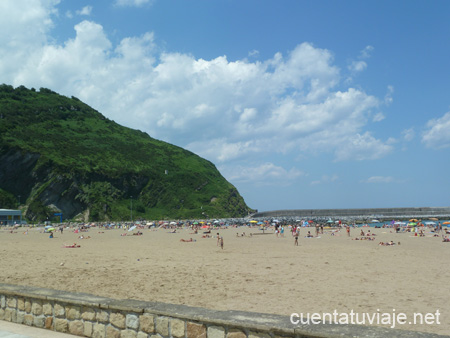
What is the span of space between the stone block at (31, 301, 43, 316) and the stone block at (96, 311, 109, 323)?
114 cm

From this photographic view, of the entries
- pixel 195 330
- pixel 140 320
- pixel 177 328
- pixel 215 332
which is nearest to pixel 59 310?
pixel 140 320

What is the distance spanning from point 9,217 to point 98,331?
68879mm

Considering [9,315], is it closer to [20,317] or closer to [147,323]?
[20,317]

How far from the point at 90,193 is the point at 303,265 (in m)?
72.0

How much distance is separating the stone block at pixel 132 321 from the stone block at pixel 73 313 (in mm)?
863

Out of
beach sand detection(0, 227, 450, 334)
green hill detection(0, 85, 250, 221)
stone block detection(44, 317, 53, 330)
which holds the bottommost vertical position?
beach sand detection(0, 227, 450, 334)

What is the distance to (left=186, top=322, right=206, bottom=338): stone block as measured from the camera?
4246mm

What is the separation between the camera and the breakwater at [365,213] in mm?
105119

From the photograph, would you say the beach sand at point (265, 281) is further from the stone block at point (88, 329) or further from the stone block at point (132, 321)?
the stone block at point (132, 321)

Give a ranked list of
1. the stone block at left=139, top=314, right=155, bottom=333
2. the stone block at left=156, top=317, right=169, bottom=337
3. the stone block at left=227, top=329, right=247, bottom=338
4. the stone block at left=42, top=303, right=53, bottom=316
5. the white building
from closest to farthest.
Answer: the stone block at left=227, top=329, right=247, bottom=338
the stone block at left=156, top=317, right=169, bottom=337
the stone block at left=139, top=314, right=155, bottom=333
the stone block at left=42, top=303, right=53, bottom=316
the white building

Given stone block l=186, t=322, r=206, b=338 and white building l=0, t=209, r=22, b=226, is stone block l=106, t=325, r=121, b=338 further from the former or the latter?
white building l=0, t=209, r=22, b=226

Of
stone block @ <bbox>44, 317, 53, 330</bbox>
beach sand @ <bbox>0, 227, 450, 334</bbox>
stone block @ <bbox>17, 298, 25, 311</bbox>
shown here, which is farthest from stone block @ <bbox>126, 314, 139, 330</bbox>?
beach sand @ <bbox>0, 227, 450, 334</bbox>

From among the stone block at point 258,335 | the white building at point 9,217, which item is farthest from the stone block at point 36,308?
the white building at point 9,217

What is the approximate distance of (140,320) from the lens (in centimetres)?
460
